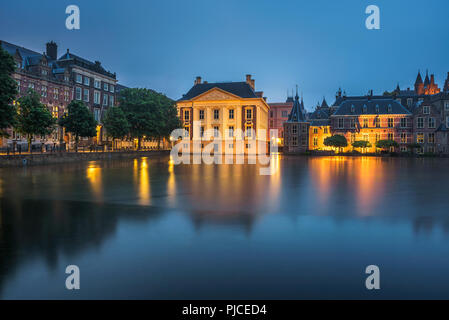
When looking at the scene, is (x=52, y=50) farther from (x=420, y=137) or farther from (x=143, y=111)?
(x=420, y=137)

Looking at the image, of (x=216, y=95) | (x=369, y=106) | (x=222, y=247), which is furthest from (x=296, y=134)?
(x=222, y=247)

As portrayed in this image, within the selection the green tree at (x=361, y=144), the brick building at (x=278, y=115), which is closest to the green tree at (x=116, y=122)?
the green tree at (x=361, y=144)

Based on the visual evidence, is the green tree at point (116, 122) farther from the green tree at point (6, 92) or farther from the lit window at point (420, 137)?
the lit window at point (420, 137)

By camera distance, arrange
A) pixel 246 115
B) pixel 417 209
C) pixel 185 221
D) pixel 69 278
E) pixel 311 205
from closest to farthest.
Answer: pixel 69 278 → pixel 185 221 → pixel 417 209 → pixel 311 205 → pixel 246 115

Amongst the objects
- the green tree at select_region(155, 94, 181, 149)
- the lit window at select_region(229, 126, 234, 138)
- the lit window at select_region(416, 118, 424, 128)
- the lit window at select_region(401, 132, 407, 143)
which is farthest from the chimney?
the lit window at select_region(416, 118, 424, 128)

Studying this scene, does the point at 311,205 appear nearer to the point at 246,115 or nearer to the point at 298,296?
the point at 298,296

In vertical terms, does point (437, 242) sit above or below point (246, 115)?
below

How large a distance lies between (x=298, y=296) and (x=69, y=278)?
356 centimetres

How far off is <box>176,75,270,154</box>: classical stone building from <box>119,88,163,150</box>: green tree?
16.1 m

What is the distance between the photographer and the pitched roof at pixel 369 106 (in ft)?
232

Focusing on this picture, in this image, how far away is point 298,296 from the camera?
4.36 metres

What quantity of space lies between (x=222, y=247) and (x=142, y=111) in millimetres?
53996

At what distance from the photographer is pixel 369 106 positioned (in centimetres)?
7244
